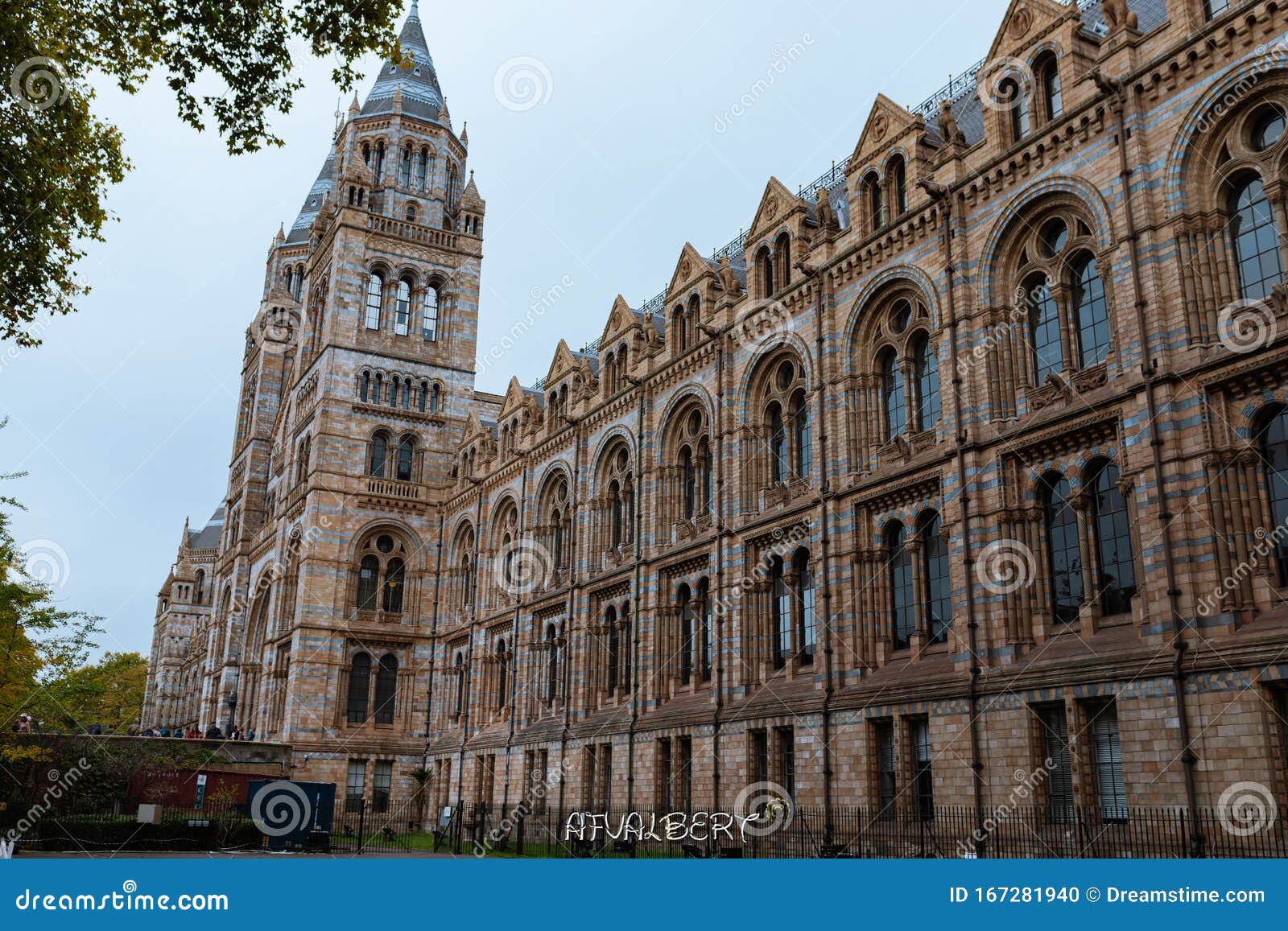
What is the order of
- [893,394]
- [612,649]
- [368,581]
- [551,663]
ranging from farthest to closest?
[368,581] → [551,663] → [612,649] → [893,394]

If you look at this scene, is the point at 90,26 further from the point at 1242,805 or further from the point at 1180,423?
the point at 1242,805

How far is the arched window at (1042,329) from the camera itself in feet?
81.1

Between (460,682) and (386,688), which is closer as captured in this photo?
(460,682)

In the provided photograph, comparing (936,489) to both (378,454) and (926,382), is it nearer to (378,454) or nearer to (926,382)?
(926,382)

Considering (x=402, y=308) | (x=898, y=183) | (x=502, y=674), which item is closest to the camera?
(x=898, y=183)

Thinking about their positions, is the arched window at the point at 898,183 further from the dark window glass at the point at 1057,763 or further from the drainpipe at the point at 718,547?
the dark window glass at the point at 1057,763

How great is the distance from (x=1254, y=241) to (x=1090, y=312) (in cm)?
376

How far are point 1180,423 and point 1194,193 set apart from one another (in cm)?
467

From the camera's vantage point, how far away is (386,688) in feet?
187

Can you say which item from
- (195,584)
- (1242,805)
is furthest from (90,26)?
(195,584)

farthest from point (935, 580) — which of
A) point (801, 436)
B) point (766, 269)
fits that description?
point (766, 269)

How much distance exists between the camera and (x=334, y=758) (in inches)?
2099

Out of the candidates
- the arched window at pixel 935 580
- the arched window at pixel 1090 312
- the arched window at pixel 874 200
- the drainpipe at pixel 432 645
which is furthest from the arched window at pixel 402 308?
the arched window at pixel 1090 312

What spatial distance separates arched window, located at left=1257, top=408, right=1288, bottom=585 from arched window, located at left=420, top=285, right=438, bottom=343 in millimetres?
48821
